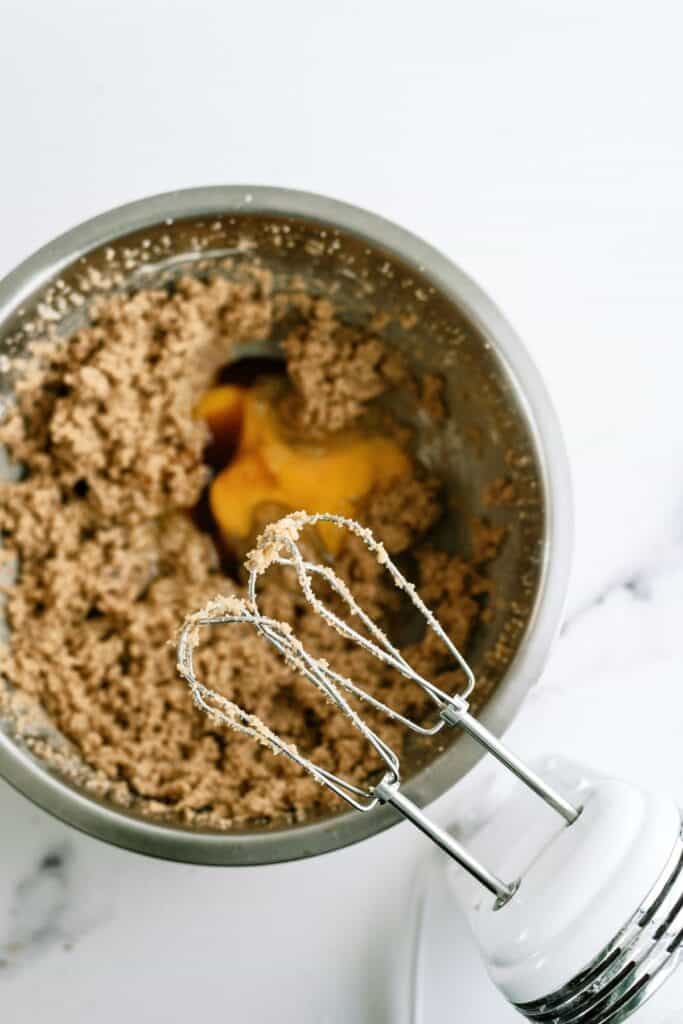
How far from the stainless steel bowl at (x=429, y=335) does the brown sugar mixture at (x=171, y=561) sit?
39 mm

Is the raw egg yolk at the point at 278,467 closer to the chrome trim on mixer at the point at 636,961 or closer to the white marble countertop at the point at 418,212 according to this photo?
the white marble countertop at the point at 418,212

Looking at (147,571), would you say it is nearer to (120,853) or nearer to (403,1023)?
(120,853)

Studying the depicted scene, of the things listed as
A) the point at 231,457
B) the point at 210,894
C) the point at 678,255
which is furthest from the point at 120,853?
the point at 678,255

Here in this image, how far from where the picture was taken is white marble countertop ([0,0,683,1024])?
953mm

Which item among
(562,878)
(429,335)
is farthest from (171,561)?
(562,878)

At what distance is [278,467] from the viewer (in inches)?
37.9

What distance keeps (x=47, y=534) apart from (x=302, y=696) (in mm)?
230

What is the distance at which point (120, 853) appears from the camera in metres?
0.94

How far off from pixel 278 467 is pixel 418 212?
9.1 inches

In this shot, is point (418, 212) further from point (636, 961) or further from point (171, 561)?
point (636, 961)

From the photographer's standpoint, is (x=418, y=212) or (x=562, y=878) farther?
(x=418, y=212)

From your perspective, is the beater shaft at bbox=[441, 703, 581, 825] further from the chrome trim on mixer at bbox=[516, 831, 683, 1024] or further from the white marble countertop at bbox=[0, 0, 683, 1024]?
the white marble countertop at bbox=[0, 0, 683, 1024]

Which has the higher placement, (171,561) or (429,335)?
(429,335)

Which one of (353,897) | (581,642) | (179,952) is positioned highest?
(581,642)
